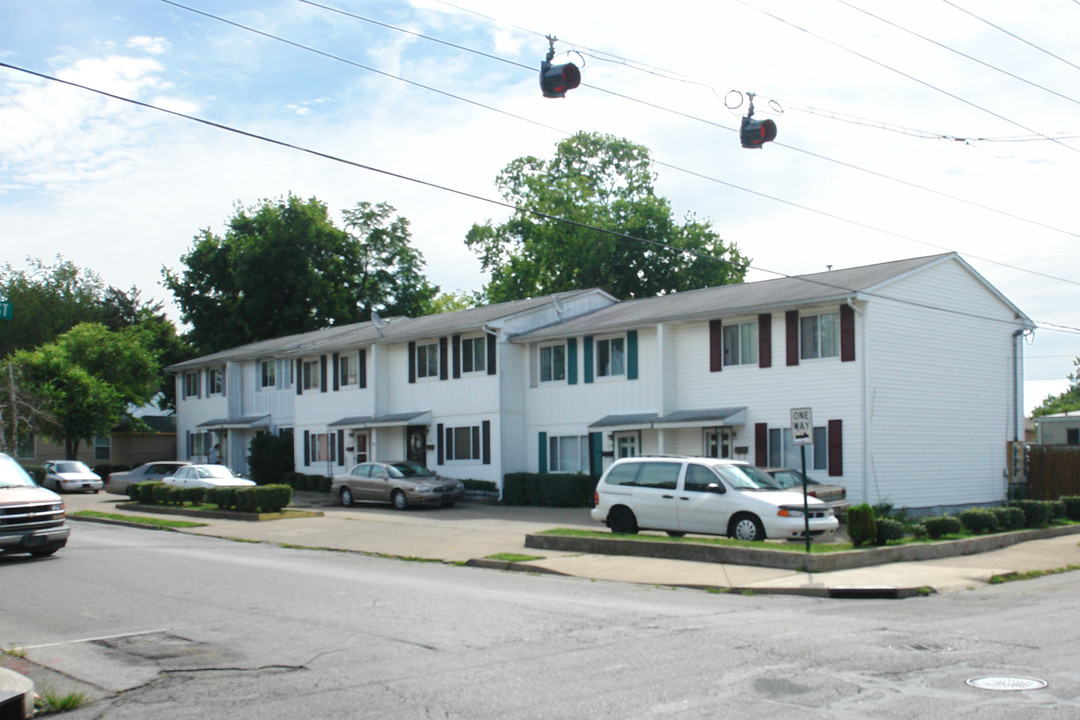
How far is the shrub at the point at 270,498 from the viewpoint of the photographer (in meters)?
27.7

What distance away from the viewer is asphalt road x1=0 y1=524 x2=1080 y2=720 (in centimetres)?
762

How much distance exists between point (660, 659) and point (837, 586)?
5.97m

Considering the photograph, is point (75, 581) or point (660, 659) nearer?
point (660, 659)

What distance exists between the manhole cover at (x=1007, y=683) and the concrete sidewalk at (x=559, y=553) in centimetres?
594

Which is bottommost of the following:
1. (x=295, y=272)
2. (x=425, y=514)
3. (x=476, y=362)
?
(x=425, y=514)

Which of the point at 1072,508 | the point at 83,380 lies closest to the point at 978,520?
the point at 1072,508

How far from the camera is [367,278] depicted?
6425 cm

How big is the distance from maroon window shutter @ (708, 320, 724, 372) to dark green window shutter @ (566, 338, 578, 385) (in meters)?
5.11

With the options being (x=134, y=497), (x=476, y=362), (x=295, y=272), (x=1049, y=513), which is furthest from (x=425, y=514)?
(x=295, y=272)

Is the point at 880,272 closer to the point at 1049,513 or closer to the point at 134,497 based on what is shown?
the point at 1049,513

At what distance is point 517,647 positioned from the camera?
32.4 feet

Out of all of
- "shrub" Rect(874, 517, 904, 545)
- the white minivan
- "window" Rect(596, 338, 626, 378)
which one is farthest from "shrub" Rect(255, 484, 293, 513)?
"shrub" Rect(874, 517, 904, 545)

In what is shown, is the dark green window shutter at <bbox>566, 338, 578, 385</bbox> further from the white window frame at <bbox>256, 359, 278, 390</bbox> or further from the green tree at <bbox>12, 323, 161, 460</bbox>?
the green tree at <bbox>12, 323, 161, 460</bbox>

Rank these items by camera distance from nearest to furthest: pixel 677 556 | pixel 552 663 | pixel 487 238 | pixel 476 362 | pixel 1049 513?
pixel 552 663, pixel 677 556, pixel 1049 513, pixel 476 362, pixel 487 238
